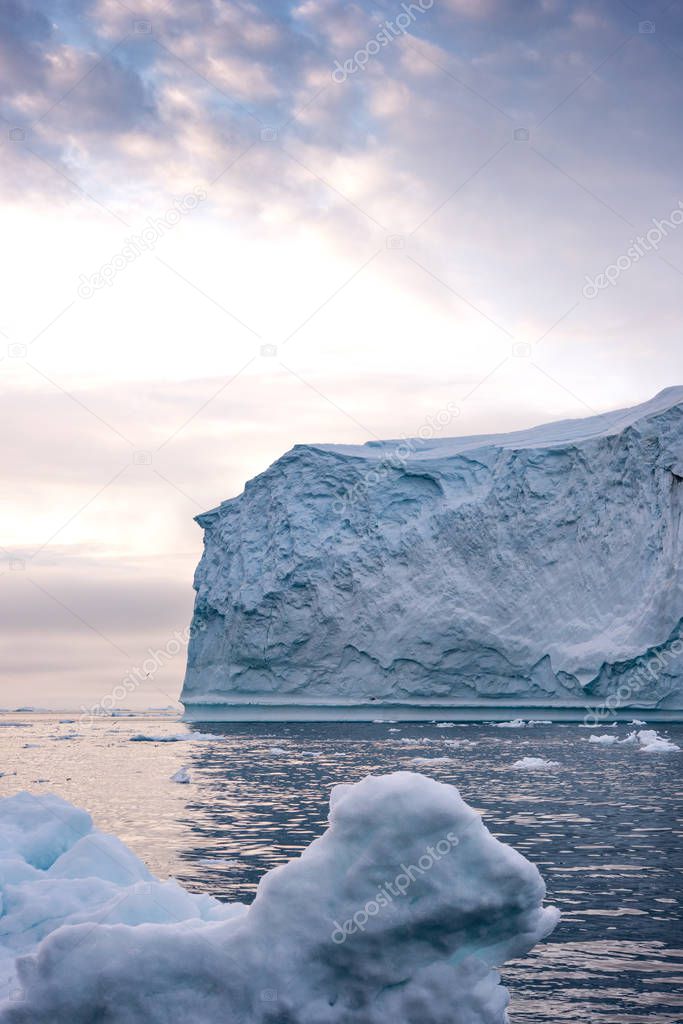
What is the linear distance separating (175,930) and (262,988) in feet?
1.43

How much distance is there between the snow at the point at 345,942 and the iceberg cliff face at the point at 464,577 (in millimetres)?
29089

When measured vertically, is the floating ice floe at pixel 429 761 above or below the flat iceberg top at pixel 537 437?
below

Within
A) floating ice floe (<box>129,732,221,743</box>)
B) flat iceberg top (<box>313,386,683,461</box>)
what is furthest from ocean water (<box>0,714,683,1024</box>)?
flat iceberg top (<box>313,386,683,461</box>)

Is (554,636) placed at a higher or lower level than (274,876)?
higher

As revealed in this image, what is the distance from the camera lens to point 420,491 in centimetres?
3753

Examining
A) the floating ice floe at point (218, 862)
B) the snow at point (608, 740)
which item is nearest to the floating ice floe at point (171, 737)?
the snow at point (608, 740)

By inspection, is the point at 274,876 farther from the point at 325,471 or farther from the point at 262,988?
the point at 325,471

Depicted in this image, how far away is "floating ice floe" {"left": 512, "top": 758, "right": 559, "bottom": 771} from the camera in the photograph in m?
17.3

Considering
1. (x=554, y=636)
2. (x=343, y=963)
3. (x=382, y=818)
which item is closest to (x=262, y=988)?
(x=343, y=963)

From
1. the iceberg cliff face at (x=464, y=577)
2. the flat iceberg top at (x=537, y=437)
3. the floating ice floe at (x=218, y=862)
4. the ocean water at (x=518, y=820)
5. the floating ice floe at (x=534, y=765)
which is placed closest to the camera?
the ocean water at (x=518, y=820)

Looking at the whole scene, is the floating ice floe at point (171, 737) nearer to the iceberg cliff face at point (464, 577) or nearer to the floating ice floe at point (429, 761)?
the iceberg cliff face at point (464, 577)

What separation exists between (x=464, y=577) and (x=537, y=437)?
673 cm

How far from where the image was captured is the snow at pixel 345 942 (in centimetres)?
427

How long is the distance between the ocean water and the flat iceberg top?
42.0ft
